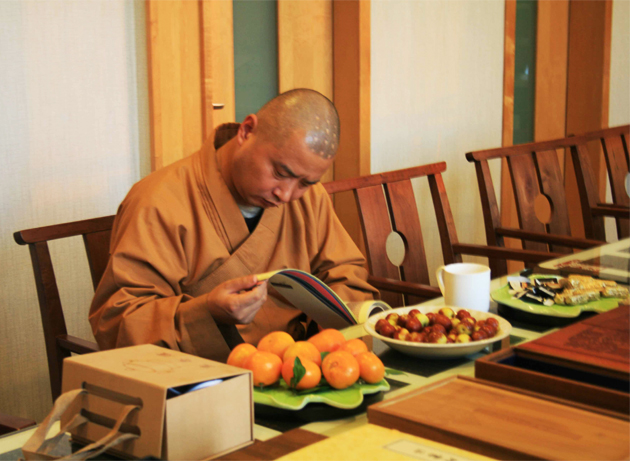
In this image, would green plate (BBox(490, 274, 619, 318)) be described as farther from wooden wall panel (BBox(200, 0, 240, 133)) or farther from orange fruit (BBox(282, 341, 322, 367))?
wooden wall panel (BBox(200, 0, 240, 133))

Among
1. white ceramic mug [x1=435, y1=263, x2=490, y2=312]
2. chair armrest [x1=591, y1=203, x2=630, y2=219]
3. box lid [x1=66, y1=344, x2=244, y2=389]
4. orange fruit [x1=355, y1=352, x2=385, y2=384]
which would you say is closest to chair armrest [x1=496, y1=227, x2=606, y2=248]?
chair armrest [x1=591, y1=203, x2=630, y2=219]

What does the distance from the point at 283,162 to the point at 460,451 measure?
85 centimetres

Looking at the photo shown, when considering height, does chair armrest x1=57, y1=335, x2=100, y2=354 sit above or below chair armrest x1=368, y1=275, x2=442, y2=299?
below

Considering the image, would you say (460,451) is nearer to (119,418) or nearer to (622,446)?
(622,446)

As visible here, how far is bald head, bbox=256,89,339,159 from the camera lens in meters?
1.45

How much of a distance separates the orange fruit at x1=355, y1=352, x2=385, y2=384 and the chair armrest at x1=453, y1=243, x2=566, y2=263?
3.69 feet

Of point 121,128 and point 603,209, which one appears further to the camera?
point 603,209

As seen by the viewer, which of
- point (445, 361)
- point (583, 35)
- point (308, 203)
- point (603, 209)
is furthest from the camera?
point (583, 35)

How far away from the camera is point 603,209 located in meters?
2.89

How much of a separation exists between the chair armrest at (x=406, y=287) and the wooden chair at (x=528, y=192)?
699 millimetres

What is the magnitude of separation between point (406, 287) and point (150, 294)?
0.70m

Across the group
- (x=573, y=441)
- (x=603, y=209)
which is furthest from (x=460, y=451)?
(x=603, y=209)

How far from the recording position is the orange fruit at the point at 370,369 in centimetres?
96

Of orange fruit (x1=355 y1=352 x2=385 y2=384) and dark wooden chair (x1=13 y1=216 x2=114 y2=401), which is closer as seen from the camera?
orange fruit (x1=355 y1=352 x2=385 y2=384)
